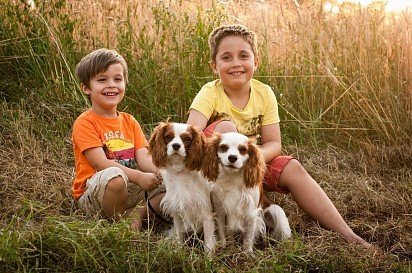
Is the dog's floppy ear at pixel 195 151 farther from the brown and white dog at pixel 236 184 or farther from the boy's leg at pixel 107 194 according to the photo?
the boy's leg at pixel 107 194

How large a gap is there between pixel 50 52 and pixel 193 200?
2.69m

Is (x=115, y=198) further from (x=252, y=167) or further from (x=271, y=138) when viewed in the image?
(x=271, y=138)

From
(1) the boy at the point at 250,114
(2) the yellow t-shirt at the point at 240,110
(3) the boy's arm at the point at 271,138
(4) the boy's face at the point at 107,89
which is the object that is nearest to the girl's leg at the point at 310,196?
(1) the boy at the point at 250,114

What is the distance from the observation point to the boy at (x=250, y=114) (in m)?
3.46

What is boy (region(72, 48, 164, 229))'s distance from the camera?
3297mm

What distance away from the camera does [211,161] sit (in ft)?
9.85

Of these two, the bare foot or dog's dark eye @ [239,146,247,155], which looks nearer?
dog's dark eye @ [239,146,247,155]

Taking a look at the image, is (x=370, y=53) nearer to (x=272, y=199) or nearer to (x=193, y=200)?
(x=272, y=199)

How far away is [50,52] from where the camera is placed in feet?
17.3

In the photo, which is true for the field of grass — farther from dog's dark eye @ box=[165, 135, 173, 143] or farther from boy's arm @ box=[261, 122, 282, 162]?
dog's dark eye @ box=[165, 135, 173, 143]

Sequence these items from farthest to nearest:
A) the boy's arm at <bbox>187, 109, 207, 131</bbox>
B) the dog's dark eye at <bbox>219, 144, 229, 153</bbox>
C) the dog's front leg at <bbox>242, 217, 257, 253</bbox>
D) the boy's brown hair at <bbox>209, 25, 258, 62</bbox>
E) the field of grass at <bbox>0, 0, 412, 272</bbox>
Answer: the field of grass at <bbox>0, 0, 412, 272</bbox> → the boy's brown hair at <bbox>209, 25, 258, 62</bbox> → the boy's arm at <bbox>187, 109, 207, 131</bbox> → the dog's front leg at <bbox>242, 217, 257, 253</bbox> → the dog's dark eye at <bbox>219, 144, 229, 153</bbox>

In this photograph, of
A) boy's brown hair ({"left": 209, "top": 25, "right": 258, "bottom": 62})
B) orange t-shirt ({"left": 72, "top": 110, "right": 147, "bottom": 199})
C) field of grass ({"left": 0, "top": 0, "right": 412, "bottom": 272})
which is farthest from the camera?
field of grass ({"left": 0, "top": 0, "right": 412, "bottom": 272})

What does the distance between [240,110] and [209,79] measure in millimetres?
1535

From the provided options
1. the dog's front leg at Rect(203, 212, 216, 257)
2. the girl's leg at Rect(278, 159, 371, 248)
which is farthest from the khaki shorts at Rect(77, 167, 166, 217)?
the girl's leg at Rect(278, 159, 371, 248)
